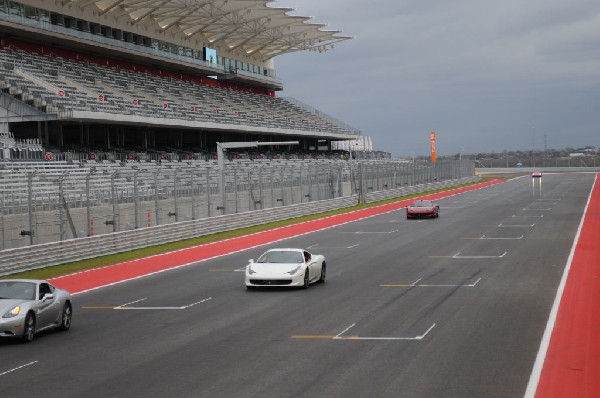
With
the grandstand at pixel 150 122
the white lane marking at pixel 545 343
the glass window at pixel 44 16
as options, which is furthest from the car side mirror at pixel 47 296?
the glass window at pixel 44 16

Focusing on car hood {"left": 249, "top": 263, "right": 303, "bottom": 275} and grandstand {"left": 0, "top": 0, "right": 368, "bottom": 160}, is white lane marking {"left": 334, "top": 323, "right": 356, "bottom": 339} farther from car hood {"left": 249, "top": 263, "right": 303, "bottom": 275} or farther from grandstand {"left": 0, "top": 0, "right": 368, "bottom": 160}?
grandstand {"left": 0, "top": 0, "right": 368, "bottom": 160}

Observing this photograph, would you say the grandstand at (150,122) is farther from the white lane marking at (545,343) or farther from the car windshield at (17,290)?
the white lane marking at (545,343)

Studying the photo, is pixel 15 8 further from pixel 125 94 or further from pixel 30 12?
pixel 125 94

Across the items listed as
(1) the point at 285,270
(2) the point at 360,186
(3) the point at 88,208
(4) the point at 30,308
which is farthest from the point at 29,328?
(2) the point at 360,186

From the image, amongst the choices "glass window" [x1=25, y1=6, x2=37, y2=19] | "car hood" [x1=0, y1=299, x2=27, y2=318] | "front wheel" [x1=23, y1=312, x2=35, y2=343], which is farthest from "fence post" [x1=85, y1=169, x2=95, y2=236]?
"glass window" [x1=25, y1=6, x2=37, y2=19]

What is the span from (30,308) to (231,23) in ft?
229

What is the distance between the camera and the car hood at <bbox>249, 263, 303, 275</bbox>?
23484mm

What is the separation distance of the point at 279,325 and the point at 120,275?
12.1 meters

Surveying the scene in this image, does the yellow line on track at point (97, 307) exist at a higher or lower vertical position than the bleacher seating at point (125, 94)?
lower

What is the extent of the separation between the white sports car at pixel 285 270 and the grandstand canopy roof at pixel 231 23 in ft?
156

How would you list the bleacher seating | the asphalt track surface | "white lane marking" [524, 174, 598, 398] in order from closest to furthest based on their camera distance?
"white lane marking" [524, 174, 598, 398], the asphalt track surface, the bleacher seating

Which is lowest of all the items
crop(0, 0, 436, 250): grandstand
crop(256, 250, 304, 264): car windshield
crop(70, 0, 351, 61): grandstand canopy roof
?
crop(256, 250, 304, 264): car windshield

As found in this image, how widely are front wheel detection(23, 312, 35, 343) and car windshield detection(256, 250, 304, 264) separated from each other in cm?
861

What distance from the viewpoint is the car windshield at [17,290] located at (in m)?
17.2
